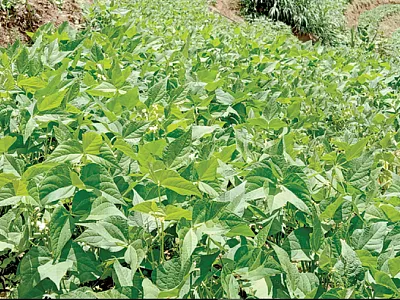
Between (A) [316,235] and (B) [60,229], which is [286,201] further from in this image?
(B) [60,229]

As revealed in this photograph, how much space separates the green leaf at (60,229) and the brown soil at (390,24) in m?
17.7

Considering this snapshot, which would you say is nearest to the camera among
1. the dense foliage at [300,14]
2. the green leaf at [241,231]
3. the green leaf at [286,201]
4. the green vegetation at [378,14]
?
the green leaf at [241,231]

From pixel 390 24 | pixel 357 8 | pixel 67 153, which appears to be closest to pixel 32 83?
pixel 67 153

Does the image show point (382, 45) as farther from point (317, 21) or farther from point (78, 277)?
point (78, 277)

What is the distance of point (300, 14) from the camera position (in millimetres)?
11555

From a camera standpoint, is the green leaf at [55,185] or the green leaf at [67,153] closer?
the green leaf at [55,185]

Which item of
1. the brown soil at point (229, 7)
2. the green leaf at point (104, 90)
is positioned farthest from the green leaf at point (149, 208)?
the brown soil at point (229, 7)

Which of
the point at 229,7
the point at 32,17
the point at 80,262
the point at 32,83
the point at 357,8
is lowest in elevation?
the point at 357,8

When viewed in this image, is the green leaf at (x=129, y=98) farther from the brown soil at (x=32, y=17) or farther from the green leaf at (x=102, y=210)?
the brown soil at (x=32, y=17)

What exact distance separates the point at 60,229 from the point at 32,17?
12.4ft

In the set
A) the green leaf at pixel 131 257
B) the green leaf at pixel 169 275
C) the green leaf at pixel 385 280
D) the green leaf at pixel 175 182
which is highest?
the green leaf at pixel 175 182

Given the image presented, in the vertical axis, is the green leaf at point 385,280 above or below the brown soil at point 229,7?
above

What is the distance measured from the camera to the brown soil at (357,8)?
53.2ft

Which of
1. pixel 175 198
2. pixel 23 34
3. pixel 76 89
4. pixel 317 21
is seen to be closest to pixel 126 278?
pixel 175 198
